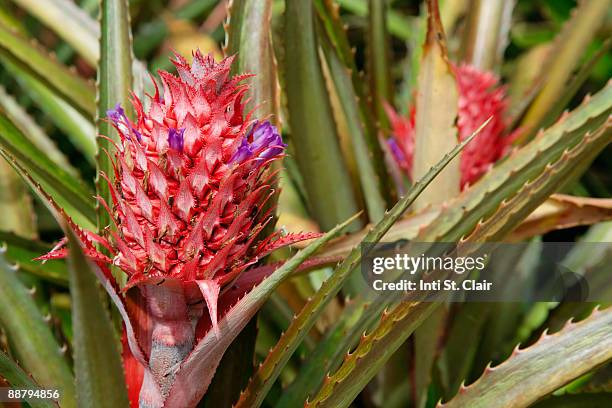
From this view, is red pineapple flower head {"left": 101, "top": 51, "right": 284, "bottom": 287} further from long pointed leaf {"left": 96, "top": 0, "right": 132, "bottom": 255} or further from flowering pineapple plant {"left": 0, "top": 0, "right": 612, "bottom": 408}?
long pointed leaf {"left": 96, "top": 0, "right": 132, "bottom": 255}

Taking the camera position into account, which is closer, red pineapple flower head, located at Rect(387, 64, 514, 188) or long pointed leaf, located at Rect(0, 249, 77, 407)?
long pointed leaf, located at Rect(0, 249, 77, 407)

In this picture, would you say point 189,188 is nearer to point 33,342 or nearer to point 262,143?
point 262,143

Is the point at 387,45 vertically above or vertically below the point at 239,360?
above

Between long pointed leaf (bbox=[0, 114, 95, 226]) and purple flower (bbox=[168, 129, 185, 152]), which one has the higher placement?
long pointed leaf (bbox=[0, 114, 95, 226])

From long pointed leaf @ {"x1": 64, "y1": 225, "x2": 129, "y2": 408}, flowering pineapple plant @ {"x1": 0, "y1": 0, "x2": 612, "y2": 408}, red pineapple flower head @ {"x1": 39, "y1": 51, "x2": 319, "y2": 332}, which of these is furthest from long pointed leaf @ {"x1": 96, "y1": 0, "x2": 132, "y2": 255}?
long pointed leaf @ {"x1": 64, "y1": 225, "x2": 129, "y2": 408}

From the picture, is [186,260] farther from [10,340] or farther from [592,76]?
[592,76]

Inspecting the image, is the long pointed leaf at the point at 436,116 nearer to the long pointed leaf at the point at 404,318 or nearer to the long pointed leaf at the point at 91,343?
the long pointed leaf at the point at 404,318

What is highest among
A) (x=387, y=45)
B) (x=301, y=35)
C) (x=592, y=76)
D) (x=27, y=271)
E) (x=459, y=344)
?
(x=592, y=76)

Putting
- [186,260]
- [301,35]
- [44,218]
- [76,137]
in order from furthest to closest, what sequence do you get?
[44,218], [76,137], [301,35], [186,260]

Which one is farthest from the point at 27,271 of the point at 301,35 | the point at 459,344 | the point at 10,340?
the point at 459,344

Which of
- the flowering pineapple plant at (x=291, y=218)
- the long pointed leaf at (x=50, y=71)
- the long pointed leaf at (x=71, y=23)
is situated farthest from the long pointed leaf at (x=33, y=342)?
the long pointed leaf at (x=71, y=23)
